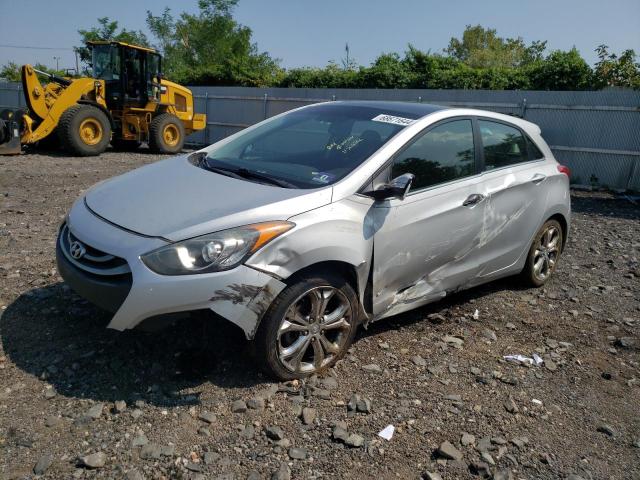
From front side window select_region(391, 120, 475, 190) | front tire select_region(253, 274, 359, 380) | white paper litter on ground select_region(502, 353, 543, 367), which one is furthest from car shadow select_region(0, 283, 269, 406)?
white paper litter on ground select_region(502, 353, 543, 367)

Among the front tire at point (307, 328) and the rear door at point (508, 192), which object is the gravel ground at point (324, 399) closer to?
the front tire at point (307, 328)

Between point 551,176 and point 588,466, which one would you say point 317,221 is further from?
point 551,176

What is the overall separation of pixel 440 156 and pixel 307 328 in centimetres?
162

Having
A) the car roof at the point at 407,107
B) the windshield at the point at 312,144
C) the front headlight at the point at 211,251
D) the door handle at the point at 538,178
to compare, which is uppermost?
the car roof at the point at 407,107

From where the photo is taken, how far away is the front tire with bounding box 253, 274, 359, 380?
9.87ft

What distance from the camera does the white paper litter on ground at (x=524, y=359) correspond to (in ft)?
12.6

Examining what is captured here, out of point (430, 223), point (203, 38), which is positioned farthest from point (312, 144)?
point (203, 38)

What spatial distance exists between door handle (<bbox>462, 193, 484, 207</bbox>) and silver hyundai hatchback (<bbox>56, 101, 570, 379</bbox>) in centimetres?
1

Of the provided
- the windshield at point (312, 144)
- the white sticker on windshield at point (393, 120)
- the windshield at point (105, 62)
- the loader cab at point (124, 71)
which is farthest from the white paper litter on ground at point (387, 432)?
the windshield at point (105, 62)

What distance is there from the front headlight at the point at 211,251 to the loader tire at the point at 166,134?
1352 centimetres

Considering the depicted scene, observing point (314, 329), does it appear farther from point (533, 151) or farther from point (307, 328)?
point (533, 151)

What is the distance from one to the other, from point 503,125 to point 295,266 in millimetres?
2602

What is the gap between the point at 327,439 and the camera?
2.80m

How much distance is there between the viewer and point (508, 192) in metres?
4.38
